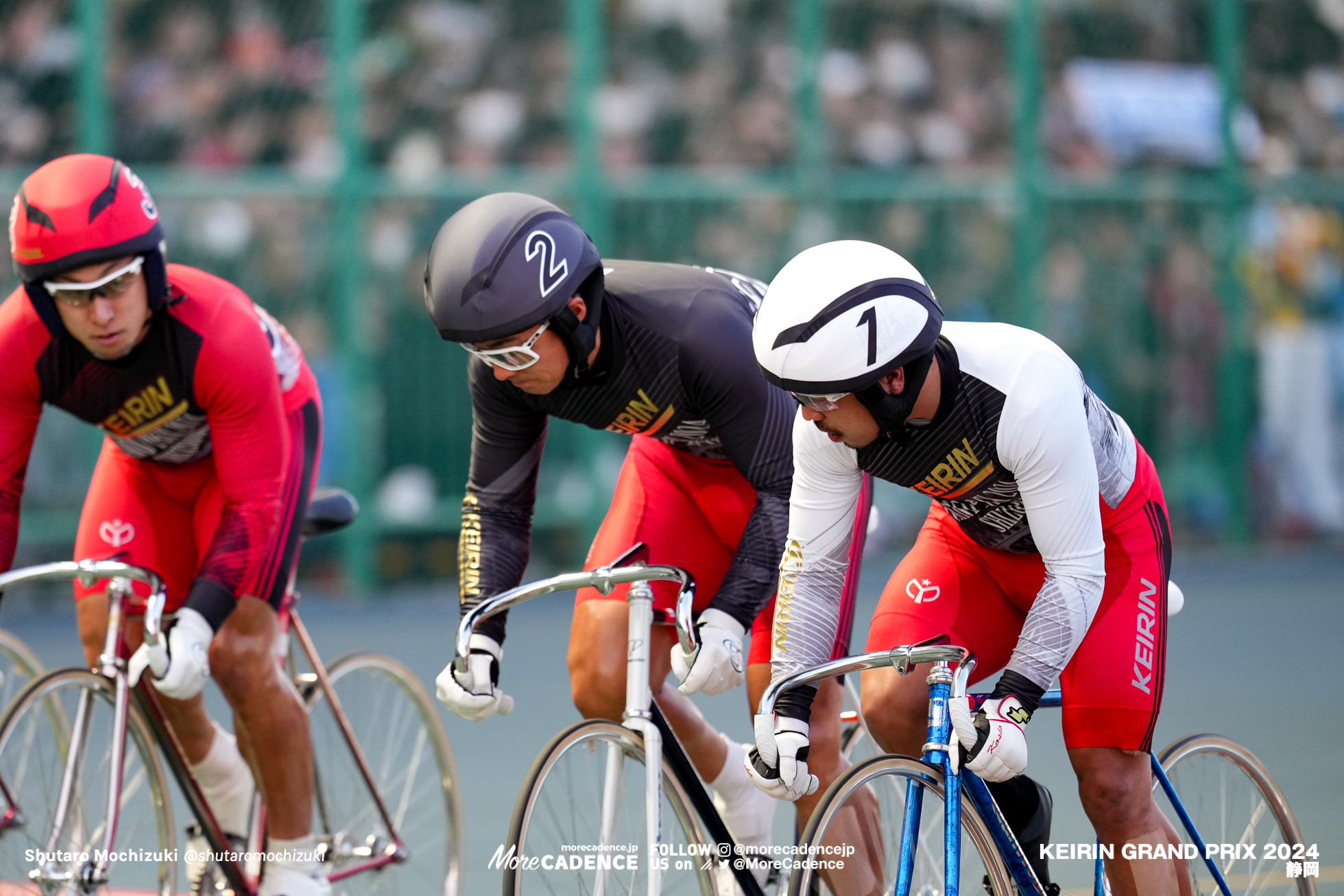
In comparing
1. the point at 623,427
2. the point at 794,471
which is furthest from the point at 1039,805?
the point at 623,427

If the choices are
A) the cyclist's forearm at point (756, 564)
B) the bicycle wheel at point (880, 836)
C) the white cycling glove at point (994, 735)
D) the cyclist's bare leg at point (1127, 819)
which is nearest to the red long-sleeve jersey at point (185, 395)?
the cyclist's forearm at point (756, 564)

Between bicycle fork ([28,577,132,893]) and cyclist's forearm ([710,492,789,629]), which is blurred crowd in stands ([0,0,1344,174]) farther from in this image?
cyclist's forearm ([710,492,789,629])

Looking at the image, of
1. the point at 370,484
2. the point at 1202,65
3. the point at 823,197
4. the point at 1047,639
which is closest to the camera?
the point at 1047,639

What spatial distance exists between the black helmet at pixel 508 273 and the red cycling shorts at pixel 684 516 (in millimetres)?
554

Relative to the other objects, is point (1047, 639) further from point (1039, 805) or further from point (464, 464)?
point (464, 464)

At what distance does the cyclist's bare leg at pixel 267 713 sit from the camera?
418 centimetres

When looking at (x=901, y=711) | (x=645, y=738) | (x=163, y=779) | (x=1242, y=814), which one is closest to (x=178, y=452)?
(x=163, y=779)

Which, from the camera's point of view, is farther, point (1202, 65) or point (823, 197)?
point (1202, 65)

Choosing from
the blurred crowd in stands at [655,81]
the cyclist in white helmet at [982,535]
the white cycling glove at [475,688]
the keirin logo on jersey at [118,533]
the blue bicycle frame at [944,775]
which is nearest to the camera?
the blue bicycle frame at [944,775]

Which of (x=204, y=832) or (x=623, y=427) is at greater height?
(x=623, y=427)

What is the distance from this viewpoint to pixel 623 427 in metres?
3.90

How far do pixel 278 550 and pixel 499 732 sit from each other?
9.91 ft

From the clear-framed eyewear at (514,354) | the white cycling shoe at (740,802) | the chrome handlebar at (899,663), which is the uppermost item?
the clear-framed eyewear at (514,354)

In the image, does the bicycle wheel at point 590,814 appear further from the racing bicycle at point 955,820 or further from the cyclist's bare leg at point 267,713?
the cyclist's bare leg at point 267,713
